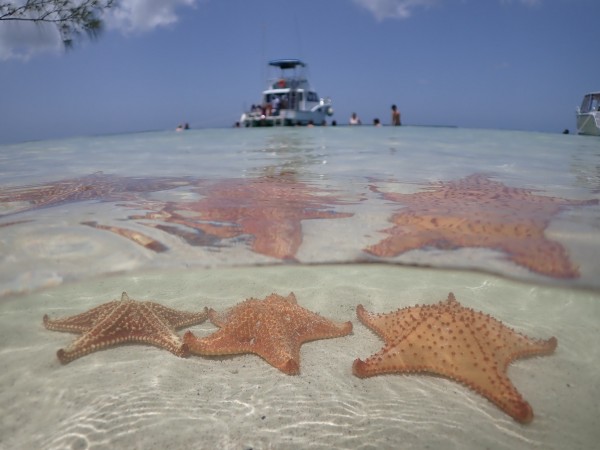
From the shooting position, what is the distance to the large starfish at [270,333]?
3.35 metres

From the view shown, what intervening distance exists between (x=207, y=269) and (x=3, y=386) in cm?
314

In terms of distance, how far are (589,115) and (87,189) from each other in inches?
1352

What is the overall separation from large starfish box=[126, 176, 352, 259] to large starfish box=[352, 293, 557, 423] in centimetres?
302

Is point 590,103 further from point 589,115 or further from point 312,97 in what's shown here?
point 312,97

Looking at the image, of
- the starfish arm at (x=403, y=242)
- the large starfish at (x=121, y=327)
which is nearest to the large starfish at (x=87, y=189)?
the large starfish at (x=121, y=327)

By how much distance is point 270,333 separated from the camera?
11.3ft

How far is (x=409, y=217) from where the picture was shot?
6.27 m

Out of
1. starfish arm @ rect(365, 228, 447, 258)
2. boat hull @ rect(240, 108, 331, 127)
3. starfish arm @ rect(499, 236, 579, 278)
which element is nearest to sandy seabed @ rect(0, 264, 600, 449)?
starfish arm @ rect(499, 236, 579, 278)

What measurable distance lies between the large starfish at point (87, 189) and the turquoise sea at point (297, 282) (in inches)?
2.8

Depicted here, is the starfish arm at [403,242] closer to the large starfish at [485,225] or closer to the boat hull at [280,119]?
the large starfish at [485,225]

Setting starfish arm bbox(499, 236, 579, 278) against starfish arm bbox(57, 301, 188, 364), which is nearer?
starfish arm bbox(57, 301, 188, 364)

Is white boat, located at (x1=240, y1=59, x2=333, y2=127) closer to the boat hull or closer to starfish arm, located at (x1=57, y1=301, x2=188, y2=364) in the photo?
the boat hull

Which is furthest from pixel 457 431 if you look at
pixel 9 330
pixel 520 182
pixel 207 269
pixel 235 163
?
pixel 235 163

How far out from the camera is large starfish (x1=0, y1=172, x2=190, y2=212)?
22.0ft
